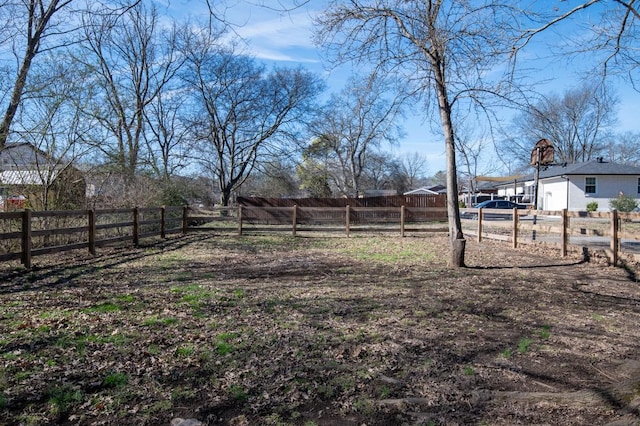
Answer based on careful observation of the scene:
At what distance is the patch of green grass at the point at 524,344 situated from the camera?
13.5ft

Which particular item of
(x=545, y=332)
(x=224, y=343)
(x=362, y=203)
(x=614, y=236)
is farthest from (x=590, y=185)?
(x=224, y=343)

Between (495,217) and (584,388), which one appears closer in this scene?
(584,388)

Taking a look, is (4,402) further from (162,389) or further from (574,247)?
(574,247)

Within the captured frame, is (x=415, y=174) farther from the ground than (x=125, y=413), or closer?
farther from the ground

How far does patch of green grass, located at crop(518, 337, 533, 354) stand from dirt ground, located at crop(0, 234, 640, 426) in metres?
0.03

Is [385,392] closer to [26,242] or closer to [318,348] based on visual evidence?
[318,348]

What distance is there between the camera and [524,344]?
428cm

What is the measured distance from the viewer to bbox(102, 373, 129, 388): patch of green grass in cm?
326

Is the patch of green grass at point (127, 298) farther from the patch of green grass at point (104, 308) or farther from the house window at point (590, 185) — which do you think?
the house window at point (590, 185)

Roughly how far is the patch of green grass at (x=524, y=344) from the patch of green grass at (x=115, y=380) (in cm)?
355

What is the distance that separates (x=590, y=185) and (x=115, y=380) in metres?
36.1

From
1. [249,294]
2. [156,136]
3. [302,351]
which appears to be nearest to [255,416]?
[302,351]

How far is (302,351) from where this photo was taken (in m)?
4.02

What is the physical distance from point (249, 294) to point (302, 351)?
99.0 inches
